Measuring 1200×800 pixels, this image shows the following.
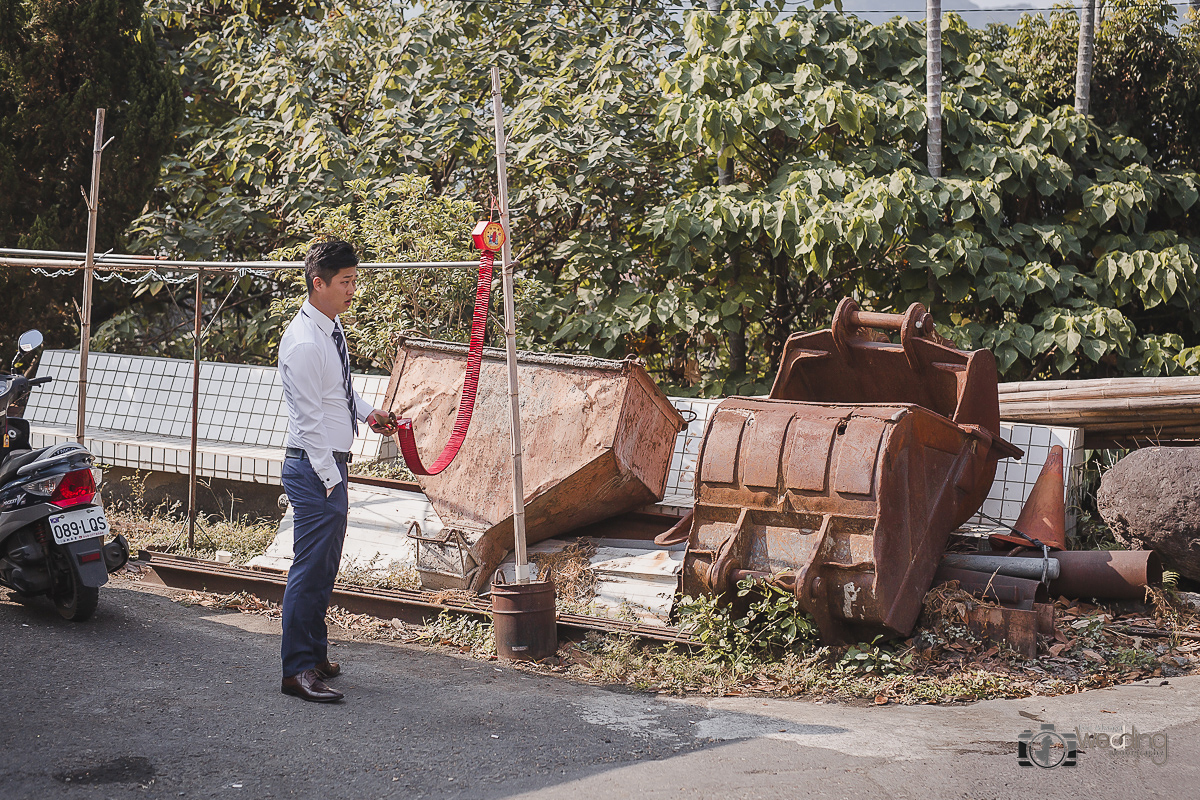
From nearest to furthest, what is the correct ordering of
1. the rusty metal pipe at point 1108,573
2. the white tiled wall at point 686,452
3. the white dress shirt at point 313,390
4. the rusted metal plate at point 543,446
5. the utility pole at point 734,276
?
the white dress shirt at point 313,390, the rusty metal pipe at point 1108,573, the rusted metal plate at point 543,446, the white tiled wall at point 686,452, the utility pole at point 734,276

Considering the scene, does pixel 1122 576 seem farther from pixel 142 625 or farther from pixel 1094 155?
pixel 142 625

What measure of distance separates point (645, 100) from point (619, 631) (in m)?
5.65

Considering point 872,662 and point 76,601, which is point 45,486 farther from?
point 872,662

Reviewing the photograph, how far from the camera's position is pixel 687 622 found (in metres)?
5.02

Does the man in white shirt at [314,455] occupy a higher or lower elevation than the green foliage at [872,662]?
higher

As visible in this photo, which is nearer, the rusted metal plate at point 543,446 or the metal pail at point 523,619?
the metal pail at point 523,619

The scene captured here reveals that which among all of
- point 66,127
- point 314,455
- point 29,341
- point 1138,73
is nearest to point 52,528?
point 29,341

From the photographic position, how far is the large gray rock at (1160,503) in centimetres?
540

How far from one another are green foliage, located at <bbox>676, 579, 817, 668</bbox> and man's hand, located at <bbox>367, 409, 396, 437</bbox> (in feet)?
5.60

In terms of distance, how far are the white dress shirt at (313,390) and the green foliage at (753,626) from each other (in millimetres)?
1905

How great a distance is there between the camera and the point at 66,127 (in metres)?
10.0

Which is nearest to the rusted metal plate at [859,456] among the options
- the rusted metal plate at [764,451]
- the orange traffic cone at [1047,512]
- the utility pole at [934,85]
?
the rusted metal plate at [764,451]

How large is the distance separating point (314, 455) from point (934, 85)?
6198 millimetres

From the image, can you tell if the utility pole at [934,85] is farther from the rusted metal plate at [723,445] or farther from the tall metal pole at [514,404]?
the tall metal pole at [514,404]
